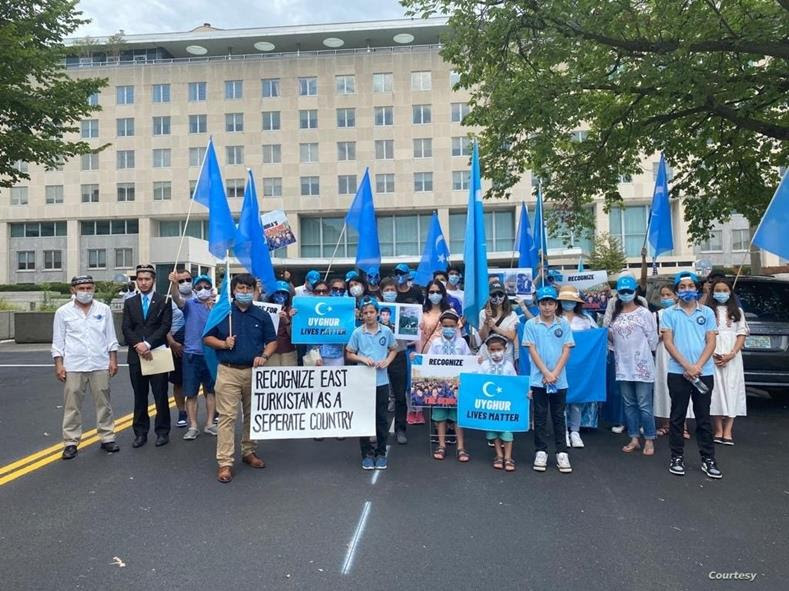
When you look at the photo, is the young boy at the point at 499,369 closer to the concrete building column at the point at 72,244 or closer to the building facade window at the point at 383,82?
the building facade window at the point at 383,82

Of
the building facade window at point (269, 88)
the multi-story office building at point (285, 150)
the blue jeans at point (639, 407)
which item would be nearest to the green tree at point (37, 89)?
the blue jeans at point (639, 407)

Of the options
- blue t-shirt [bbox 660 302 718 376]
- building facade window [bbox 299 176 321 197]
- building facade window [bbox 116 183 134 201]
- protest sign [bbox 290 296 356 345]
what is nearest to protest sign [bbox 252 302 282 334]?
protest sign [bbox 290 296 356 345]

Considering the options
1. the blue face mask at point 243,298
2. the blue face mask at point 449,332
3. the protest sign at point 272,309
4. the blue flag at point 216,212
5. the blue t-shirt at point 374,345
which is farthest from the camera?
the blue flag at point 216,212

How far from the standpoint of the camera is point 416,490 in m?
5.25

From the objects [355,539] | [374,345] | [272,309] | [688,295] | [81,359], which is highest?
[688,295]

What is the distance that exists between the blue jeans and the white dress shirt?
576 cm

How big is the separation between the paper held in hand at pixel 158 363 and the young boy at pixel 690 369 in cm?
528

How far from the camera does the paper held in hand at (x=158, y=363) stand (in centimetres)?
680

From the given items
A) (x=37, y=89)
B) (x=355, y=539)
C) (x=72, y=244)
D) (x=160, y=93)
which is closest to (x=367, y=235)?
(x=355, y=539)

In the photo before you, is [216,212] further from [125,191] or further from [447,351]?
[125,191]

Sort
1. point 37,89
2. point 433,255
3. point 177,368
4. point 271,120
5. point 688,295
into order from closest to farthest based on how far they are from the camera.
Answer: point 688,295 < point 177,368 < point 433,255 < point 37,89 < point 271,120

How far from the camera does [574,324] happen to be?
23.1 feet

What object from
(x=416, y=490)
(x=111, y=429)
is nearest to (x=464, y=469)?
(x=416, y=490)

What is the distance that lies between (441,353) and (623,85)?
6.54m
